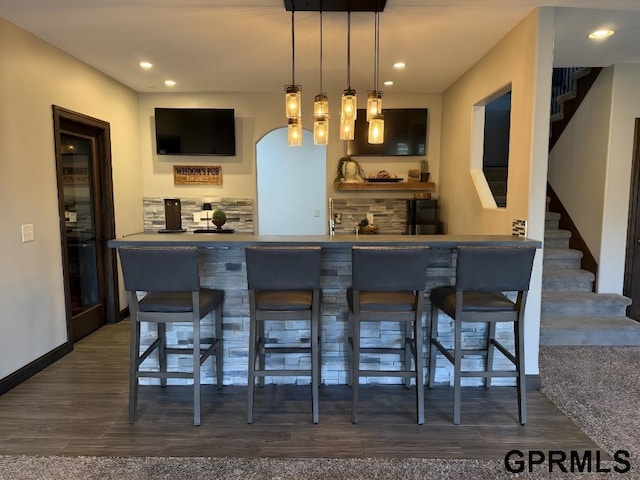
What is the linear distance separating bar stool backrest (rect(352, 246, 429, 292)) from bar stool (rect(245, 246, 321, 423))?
252mm

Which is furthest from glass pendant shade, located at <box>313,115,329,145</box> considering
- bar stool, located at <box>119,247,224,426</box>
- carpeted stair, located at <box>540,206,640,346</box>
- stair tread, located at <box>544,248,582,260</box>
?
stair tread, located at <box>544,248,582,260</box>

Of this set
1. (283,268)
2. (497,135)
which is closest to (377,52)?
(283,268)

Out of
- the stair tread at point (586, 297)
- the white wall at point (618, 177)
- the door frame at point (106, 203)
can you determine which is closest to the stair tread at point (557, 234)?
the white wall at point (618, 177)

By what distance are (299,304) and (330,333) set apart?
58 centimetres

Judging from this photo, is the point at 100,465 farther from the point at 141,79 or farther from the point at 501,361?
the point at 141,79

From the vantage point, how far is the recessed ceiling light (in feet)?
10.0

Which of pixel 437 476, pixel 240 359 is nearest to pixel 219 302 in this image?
pixel 240 359

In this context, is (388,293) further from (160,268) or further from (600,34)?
(600,34)

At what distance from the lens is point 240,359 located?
9.52ft

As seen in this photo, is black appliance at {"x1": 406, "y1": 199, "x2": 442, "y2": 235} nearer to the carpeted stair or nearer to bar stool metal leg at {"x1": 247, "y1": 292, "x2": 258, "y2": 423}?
the carpeted stair

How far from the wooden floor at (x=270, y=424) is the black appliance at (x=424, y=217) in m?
2.47

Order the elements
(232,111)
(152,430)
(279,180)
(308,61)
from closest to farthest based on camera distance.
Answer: (152,430), (308,61), (232,111), (279,180)

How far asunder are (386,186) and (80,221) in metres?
3.45

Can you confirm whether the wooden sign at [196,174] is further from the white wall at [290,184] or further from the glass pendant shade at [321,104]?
the glass pendant shade at [321,104]
